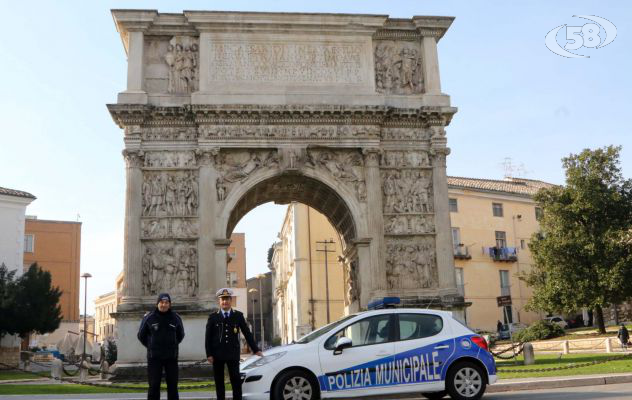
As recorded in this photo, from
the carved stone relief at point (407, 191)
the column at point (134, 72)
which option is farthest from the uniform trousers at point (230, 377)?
the column at point (134, 72)

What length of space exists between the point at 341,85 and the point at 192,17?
585cm

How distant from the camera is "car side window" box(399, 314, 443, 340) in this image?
1146 cm

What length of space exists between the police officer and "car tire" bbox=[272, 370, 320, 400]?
5.52ft

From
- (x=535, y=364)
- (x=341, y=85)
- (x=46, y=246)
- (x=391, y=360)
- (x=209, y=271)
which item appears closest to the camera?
(x=391, y=360)

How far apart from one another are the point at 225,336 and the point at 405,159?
53.5ft

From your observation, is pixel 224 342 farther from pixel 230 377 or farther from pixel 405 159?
pixel 405 159

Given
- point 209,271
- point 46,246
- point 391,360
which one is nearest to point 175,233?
point 209,271

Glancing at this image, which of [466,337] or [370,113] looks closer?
[466,337]

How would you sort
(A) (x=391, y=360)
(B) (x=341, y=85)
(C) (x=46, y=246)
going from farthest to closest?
1. (C) (x=46, y=246)
2. (B) (x=341, y=85)
3. (A) (x=391, y=360)

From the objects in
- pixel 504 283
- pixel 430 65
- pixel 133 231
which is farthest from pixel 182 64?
pixel 504 283

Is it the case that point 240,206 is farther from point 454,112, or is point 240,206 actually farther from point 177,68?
point 454,112

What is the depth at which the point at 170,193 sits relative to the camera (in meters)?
24.3

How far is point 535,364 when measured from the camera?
2134 cm

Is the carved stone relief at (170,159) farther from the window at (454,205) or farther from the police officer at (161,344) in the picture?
the window at (454,205)
